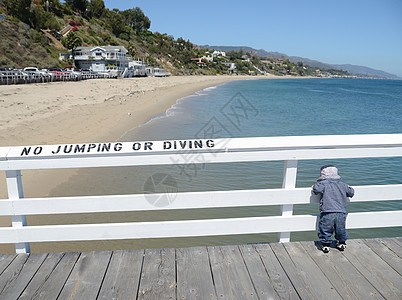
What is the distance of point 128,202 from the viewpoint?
2846mm

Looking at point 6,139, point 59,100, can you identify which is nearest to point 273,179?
point 6,139

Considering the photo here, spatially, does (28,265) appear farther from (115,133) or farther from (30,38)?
(30,38)

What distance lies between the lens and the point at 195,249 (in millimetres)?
3174

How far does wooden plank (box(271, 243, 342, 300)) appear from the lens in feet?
8.26

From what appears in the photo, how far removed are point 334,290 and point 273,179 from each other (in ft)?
19.5

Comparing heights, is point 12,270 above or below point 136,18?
below

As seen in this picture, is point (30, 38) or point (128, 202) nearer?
point (128, 202)

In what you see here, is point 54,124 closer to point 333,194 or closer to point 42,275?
point 42,275

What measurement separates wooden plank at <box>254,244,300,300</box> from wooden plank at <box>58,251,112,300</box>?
1.48 metres

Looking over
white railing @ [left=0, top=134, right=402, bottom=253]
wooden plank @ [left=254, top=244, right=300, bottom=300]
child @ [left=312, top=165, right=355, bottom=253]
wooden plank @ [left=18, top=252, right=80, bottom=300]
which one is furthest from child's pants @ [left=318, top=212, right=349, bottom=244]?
wooden plank @ [left=18, top=252, right=80, bottom=300]

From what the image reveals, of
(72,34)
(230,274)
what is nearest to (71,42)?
(72,34)

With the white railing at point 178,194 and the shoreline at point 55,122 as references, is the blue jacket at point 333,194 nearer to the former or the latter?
the white railing at point 178,194

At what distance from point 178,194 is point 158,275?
2.42 ft

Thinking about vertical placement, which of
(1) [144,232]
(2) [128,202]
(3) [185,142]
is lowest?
(1) [144,232]
